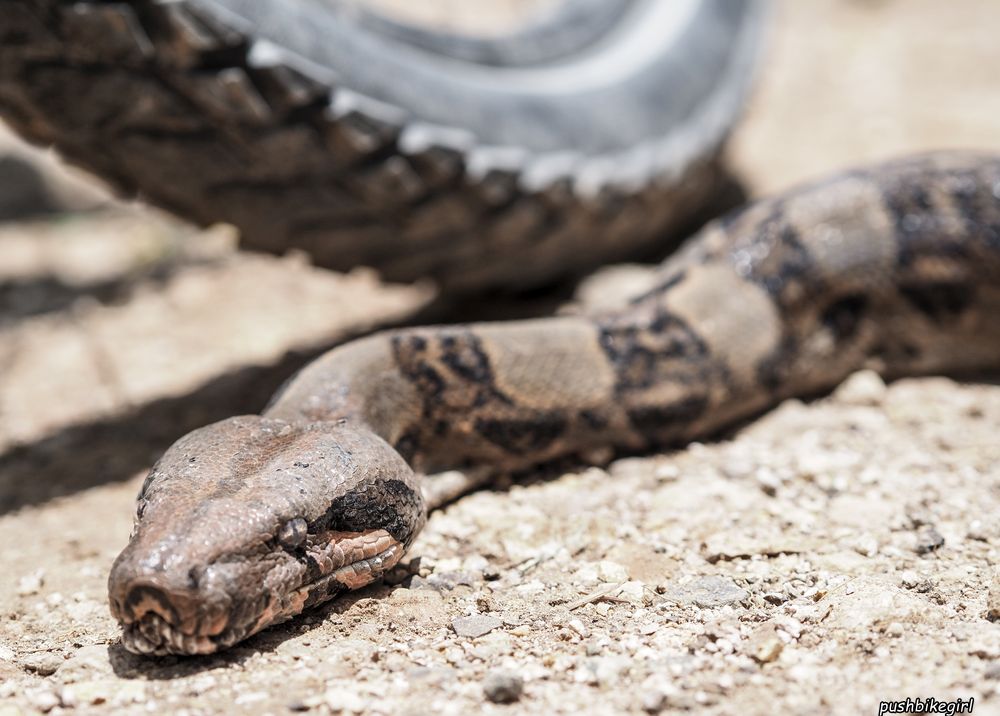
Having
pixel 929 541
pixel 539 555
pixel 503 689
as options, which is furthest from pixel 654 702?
pixel 929 541

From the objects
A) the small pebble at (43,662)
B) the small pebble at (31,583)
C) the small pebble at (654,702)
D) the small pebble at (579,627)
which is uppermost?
the small pebble at (654,702)

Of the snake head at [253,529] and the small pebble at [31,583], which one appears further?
the small pebble at [31,583]

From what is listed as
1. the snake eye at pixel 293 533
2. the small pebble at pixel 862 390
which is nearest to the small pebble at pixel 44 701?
the snake eye at pixel 293 533

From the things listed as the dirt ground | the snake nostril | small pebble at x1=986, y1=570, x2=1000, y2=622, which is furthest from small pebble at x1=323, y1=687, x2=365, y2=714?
small pebble at x1=986, y1=570, x2=1000, y2=622

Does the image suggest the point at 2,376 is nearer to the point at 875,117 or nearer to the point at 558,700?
the point at 558,700

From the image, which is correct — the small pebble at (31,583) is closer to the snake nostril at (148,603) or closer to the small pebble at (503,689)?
the snake nostril at (148,603)

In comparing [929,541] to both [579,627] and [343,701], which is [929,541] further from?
→ [343,701]

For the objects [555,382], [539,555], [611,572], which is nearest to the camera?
[611,572]
